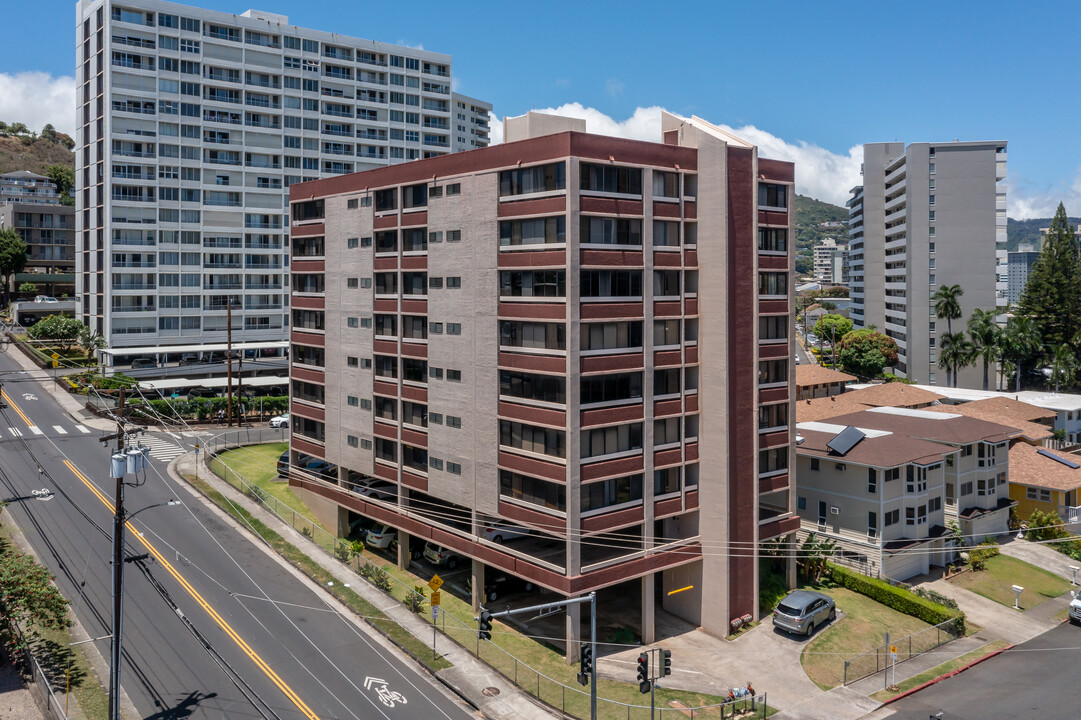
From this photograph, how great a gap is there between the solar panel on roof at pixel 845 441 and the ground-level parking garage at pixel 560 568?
1573 centimetres

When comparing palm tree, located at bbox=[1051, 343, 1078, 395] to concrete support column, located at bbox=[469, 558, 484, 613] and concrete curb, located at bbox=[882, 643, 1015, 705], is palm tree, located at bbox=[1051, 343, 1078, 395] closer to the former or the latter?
concrete curb, located at bbox=[882, 643, 1015, 705]

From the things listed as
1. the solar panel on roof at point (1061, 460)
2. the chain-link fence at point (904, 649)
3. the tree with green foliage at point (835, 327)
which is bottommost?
the chain-link fence at point (904, 649)

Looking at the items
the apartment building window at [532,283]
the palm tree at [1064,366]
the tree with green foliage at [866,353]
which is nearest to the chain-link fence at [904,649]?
the apartment building window at [532,283]

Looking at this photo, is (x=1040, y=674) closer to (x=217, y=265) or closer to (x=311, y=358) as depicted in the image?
(x=311, y=358)

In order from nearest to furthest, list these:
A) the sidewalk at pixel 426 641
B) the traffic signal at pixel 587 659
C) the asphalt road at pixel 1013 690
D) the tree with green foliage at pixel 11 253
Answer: the traffic signal at pixel 587 659
the sidewalk at pixel 426 641
the asphalt road at pixel 1013 690
the tree with green foliage at pixel 11 253

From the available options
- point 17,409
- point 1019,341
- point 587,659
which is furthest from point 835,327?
point 587,659

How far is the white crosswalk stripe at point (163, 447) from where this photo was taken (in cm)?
7500

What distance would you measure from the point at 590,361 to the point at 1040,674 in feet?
102

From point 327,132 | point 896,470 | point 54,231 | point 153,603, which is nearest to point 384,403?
point 153,603

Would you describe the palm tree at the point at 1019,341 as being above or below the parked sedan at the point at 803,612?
above

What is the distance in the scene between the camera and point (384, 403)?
181 ft

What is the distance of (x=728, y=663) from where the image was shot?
141 feet

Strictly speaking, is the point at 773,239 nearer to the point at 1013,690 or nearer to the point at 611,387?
the point at 611,387

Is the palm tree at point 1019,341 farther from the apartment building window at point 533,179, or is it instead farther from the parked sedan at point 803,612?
the apartment building window at point 533,179
